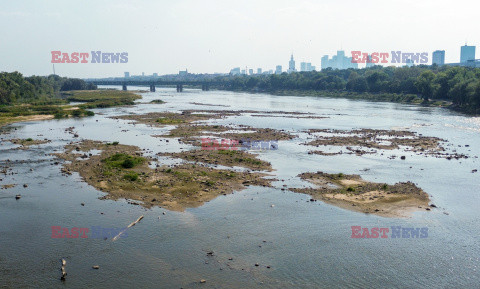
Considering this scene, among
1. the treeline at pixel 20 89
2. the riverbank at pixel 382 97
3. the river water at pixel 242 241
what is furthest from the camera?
the riverbank at pixel 382 97

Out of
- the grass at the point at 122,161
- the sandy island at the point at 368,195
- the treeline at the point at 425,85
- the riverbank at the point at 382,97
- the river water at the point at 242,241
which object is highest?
the treeline at the point at 425,85

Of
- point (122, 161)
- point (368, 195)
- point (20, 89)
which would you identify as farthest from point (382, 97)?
point (122, 161)

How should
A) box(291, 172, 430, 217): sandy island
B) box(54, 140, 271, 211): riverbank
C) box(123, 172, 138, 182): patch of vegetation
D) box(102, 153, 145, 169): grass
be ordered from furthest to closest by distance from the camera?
box(102, 153, 145, 169): grass
box(123, 172, 138, 182): patch of vegetation
box(54, 140, 271, 211): riverbank
box(291, 172, 430, 217): sandy island

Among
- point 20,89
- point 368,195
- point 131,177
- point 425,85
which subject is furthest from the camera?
point 425,85

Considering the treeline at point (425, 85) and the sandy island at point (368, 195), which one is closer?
the sandy island at point (368, 195)

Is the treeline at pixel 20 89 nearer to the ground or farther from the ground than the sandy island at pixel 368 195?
farther from the ground

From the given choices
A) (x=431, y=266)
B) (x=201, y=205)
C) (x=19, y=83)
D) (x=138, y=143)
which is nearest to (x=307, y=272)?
(x=431, y=266)

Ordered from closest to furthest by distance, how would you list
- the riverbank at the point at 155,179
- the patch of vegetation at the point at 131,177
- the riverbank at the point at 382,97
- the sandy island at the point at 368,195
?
1. the sandy island at the point at 368,195
2. the riverbank at the point at 155,179
3. the patch of vegetation at the point at 131,177
4. the riverbank at the point at 382,97

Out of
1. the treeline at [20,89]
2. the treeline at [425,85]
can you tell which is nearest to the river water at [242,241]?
the treeline at [425,85]

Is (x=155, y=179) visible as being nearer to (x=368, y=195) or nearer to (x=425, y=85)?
(x=368, y=195)

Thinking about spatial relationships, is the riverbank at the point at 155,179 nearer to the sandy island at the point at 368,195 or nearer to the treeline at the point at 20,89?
the sandy island at the point at 368,195

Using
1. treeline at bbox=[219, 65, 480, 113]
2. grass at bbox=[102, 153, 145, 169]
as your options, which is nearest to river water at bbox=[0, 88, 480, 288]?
grass at bbox=[102, 153, 145, 169]

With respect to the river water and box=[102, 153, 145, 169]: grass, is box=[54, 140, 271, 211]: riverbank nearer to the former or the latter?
box=[102, 153, 145, 169]: grass
